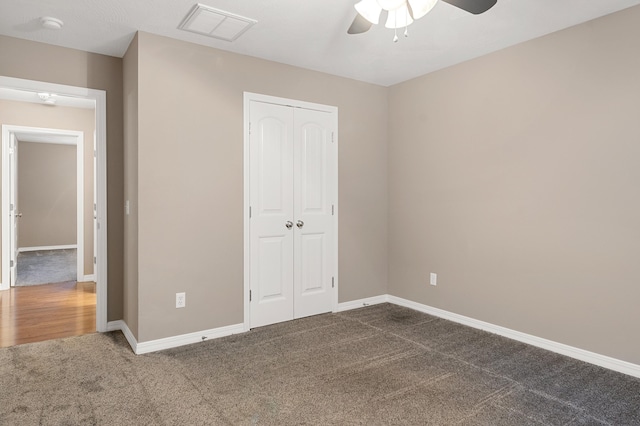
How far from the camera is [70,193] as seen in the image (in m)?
9.58

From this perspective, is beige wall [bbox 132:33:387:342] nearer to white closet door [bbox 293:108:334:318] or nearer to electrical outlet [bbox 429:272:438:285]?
white closet door [bbox 293:108:334:318]

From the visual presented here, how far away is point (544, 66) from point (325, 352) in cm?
292

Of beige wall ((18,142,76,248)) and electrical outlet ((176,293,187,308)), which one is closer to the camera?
electrical outlet ((176,293,187,308))

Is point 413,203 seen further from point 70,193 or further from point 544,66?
point 70,193

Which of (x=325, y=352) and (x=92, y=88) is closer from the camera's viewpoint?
(x=325, y=352)

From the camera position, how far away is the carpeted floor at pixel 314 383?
2.27m

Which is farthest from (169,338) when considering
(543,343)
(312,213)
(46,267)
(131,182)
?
(46,267)

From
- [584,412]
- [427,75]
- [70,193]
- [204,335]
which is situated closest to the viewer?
[584,412]

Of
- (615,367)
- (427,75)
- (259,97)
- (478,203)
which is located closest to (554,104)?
(478,203)

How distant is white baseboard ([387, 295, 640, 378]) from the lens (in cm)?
282

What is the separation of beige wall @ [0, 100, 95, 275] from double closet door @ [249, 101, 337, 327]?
11.2ft

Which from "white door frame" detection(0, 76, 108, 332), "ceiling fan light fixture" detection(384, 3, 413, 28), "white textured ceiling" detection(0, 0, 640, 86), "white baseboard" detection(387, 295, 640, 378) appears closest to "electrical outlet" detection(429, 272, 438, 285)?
"white baseboard" detection(387, 295, 640, 378)

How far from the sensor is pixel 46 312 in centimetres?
428

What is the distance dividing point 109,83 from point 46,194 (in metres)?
7.11
